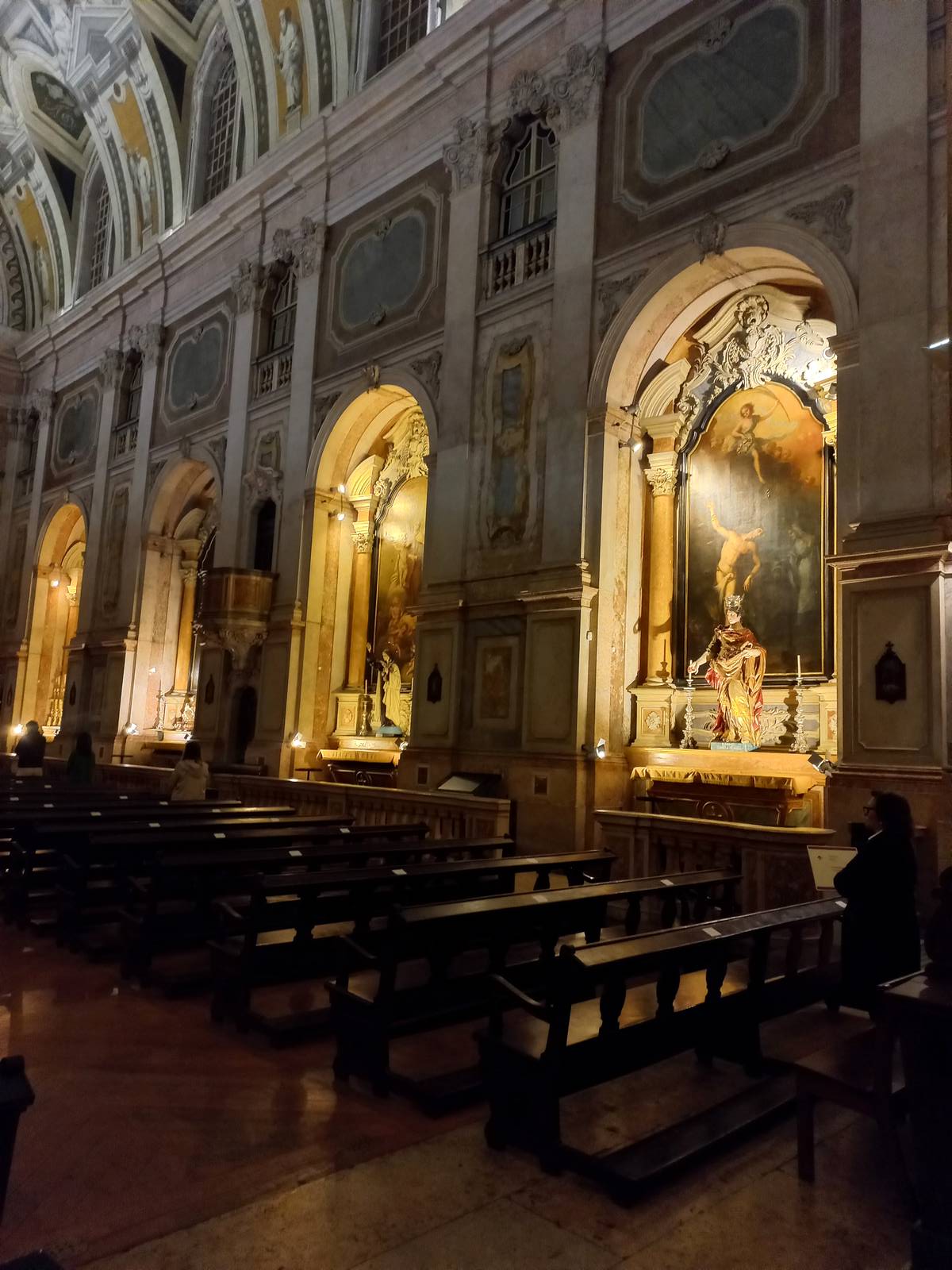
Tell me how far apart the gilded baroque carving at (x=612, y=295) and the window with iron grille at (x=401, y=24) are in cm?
658

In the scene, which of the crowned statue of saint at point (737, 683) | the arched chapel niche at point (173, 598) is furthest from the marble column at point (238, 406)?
the crowned statue of saint at point (737, 683)

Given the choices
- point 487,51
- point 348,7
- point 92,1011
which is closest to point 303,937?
point 92,1011

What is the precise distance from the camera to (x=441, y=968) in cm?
455

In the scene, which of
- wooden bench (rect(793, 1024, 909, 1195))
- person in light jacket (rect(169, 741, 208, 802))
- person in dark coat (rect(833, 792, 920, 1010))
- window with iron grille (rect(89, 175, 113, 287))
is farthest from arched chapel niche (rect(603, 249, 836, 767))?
window with iron grille (rect(89, 175, 113, 287))

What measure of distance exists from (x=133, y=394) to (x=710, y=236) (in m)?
15.4

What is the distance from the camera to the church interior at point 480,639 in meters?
3.19

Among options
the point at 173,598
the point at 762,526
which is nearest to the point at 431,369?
the point at 762,526

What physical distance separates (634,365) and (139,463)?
12.7 m

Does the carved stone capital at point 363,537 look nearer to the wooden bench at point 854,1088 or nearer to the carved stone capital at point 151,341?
the carved stone capital at point 151,341

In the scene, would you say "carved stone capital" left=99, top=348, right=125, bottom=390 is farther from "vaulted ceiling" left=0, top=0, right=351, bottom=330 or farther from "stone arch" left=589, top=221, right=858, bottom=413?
"stone arch" left=589, top=221, right=858, bottom=413

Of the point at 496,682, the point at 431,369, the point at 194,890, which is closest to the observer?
the point at 194,890

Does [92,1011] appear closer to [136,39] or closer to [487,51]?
[487,51]

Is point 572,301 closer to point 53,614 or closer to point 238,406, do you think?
point 238,406

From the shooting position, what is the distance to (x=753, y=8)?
10.5 meters
